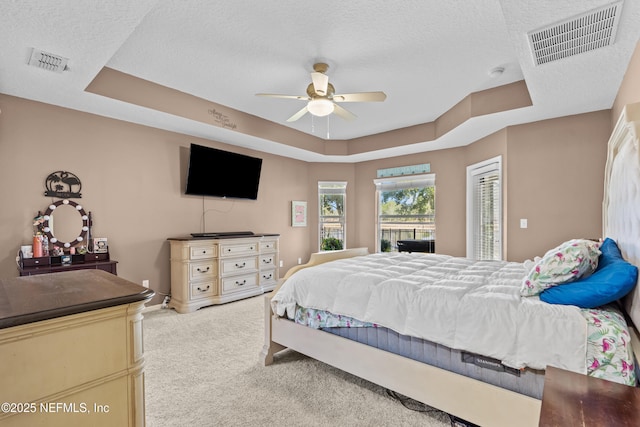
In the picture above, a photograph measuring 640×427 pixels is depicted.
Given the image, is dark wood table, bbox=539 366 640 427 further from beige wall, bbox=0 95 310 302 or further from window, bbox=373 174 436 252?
window, bbox=373 174 436 252

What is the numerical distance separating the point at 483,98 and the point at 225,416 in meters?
3.93

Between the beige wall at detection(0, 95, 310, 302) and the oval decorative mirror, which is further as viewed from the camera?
the oval decorative mirror

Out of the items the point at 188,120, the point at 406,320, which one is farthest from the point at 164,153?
the point at 406,320

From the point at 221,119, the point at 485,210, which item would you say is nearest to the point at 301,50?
the point at 221,119

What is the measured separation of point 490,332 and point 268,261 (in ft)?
12.3

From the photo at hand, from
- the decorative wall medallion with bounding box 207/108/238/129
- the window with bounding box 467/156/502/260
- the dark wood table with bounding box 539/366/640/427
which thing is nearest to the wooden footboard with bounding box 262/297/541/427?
the dark wood table with bounding box 539/366/640/427

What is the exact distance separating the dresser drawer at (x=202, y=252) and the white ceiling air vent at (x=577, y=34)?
3.95 meters

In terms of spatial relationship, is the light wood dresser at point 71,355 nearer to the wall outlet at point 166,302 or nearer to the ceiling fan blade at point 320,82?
the ceiling fan blade at point 320,82

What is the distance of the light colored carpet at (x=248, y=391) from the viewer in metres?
1.83

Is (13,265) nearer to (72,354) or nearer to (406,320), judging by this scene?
(72,354)

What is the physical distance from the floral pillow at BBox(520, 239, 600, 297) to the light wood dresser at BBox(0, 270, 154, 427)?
192 cm

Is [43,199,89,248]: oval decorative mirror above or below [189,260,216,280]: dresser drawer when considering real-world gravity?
above

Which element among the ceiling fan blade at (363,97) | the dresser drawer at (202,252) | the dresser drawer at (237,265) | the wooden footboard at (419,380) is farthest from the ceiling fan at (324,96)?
the dresser drawer at (237,265)

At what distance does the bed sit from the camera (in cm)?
144
